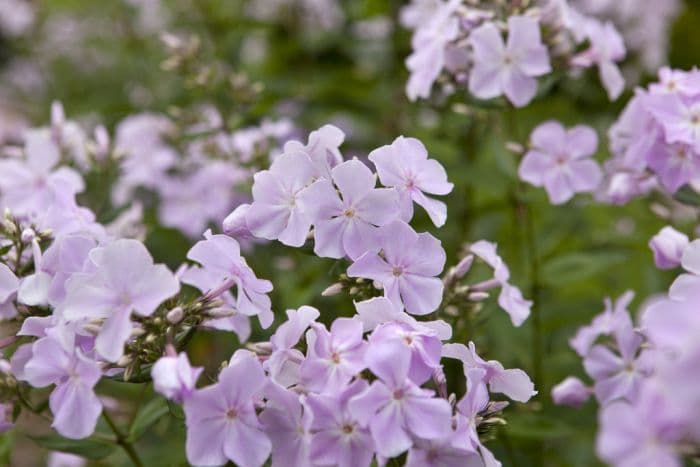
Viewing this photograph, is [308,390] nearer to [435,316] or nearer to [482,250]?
[435,316]

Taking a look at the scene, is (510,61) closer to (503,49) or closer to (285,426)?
(503,49)

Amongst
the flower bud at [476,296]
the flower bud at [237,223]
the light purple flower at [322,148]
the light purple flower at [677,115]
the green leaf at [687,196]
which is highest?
the light purple flower at [322,148]

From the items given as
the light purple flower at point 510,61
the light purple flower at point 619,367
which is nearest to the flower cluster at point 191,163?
the light purple flower at point 510,61

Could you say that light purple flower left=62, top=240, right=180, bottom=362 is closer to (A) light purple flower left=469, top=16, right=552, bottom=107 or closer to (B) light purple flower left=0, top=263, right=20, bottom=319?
(B) light purple flower left=0, top=263, right=20, bottom=319

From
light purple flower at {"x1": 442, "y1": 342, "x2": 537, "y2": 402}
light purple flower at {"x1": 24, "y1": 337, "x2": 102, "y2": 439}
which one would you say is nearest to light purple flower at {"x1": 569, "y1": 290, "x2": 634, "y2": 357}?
light purple flower at {"x1": 442, "y1": 342, "x2": 537, "y2": 402}

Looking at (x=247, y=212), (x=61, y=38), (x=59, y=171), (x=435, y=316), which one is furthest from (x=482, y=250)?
(x=61, y=38)

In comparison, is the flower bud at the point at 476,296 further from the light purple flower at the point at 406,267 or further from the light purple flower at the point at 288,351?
the light purple flower at the point at 288,351

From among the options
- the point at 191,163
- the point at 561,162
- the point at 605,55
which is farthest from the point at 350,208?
the point at 191,163
